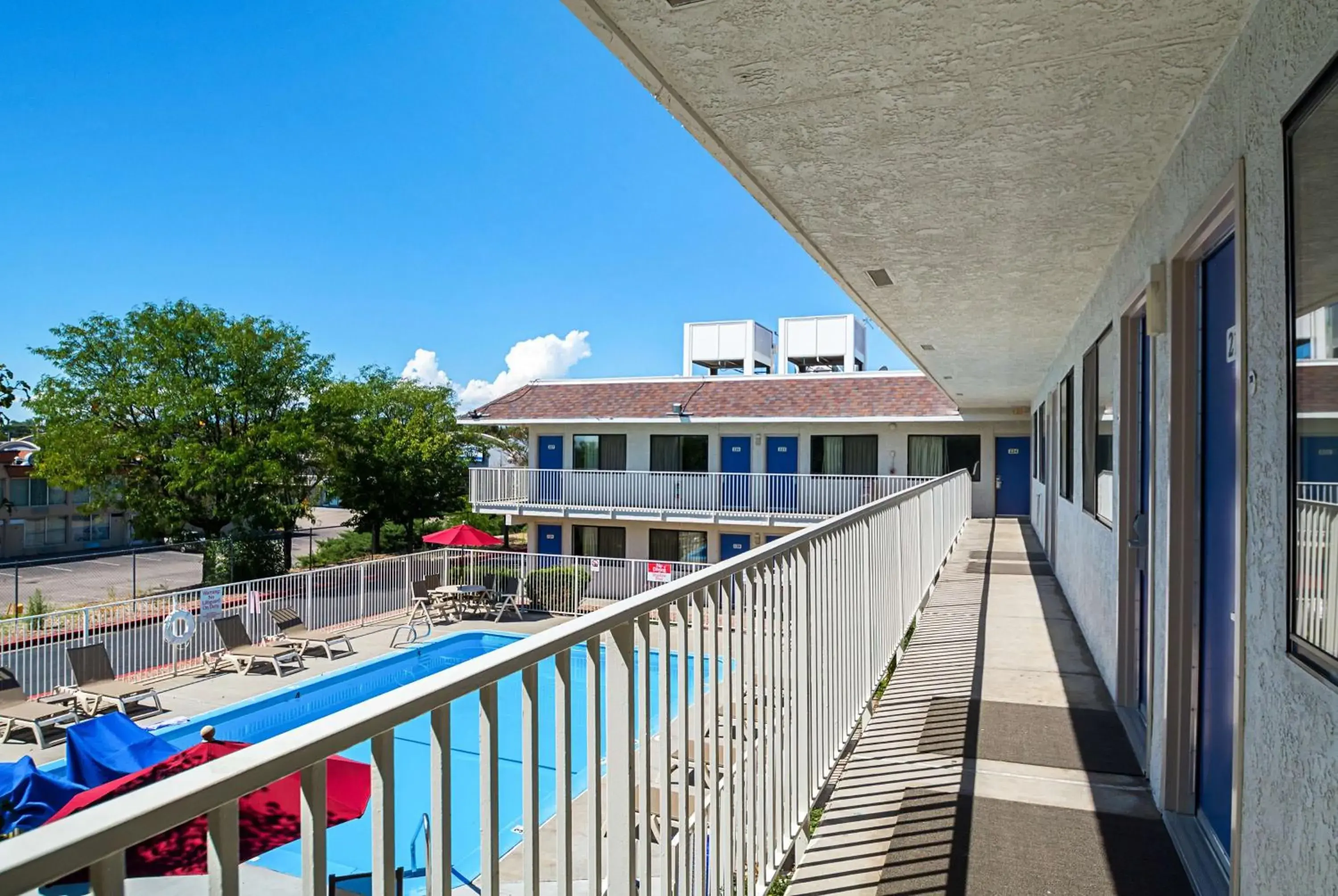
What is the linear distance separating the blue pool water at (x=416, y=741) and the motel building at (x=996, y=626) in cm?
295

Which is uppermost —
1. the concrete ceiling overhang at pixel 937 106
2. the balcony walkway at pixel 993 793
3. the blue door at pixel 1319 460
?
the concrete ceiling overhang at pixel 937 106

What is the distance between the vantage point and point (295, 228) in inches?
3337

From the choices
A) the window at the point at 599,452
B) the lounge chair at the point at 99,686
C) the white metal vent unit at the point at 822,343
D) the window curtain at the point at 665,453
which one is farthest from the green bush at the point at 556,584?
the white metal vent unit at the point at 822,343

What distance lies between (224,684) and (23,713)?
296cm

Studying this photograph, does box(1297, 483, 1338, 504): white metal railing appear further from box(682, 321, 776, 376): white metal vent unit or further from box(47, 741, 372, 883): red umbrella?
box(682, 321, 776, 376): white metal vent unit

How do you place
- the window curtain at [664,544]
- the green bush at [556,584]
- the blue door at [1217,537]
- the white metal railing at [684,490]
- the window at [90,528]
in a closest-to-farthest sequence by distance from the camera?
the blue door at [1217,537] → the green bush at [556,584] → the white metal railing at [684,490] → the window curtain at [664,544] → the window at [90,528]

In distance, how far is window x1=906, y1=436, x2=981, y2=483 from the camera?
2127cm

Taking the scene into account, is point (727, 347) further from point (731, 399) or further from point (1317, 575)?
point (1317, 575)

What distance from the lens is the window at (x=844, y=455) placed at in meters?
22.4

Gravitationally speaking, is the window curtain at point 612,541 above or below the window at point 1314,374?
below

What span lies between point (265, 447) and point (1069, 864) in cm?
2765

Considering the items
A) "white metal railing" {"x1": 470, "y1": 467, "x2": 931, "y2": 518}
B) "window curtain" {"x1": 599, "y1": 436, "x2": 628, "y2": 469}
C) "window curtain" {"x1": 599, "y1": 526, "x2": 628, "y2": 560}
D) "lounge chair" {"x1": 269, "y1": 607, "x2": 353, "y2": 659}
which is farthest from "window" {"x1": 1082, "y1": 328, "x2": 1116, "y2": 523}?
"window curtain" {"x1": 599, "y1": 436, "x2": 628, "y2": 469}

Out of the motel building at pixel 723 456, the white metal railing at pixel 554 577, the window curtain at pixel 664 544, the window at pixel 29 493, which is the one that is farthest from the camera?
the window at pixel 29 493

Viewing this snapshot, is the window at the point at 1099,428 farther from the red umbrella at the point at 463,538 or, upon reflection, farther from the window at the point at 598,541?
the window at the point at 598,541
